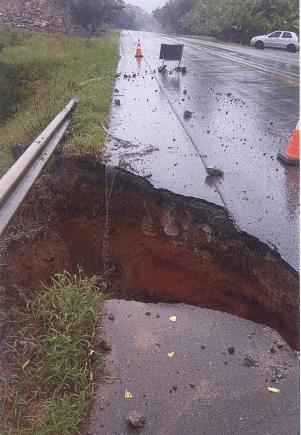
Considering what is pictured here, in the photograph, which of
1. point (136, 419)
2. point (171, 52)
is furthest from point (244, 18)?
point (136, 419)

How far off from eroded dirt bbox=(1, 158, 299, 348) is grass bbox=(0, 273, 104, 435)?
0.50m

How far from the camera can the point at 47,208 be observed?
464 centimetres

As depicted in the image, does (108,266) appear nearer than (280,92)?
Yes

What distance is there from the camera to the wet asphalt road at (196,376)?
2361mm

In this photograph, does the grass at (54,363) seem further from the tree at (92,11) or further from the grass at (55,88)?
the tree at (92,11)

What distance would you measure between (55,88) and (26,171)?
17.4 ft

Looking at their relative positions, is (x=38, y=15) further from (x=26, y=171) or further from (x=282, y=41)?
(x=26, y=171)

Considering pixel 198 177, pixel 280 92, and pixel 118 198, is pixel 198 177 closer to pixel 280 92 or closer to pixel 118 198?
pixel 118 198

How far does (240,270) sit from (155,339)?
1.10m

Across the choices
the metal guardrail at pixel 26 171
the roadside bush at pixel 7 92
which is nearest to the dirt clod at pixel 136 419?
the metal guardrail at pixel 26 171

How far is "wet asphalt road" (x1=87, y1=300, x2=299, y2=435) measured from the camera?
2.36 meters

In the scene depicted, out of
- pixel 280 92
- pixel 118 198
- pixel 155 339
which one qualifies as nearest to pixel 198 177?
pixel 118 198

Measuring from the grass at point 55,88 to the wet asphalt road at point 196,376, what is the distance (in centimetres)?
299

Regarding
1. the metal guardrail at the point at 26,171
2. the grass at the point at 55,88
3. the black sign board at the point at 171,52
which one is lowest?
the grass at the point at 55,88
